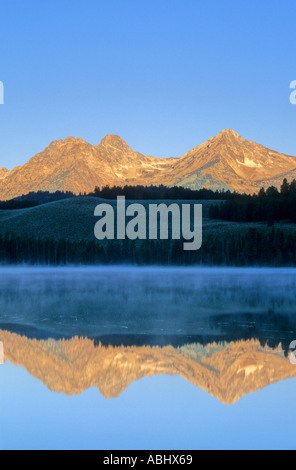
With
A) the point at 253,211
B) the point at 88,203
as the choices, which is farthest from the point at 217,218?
the point at 88,203

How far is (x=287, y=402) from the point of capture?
12.1 metres

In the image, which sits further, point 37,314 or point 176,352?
point 37,314

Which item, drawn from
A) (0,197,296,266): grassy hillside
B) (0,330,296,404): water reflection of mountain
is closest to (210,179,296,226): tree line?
(0,197,296,266): grassy hillside

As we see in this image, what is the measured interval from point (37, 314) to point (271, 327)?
33.7 feet

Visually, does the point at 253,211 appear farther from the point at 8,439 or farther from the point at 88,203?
the point at 8,439
